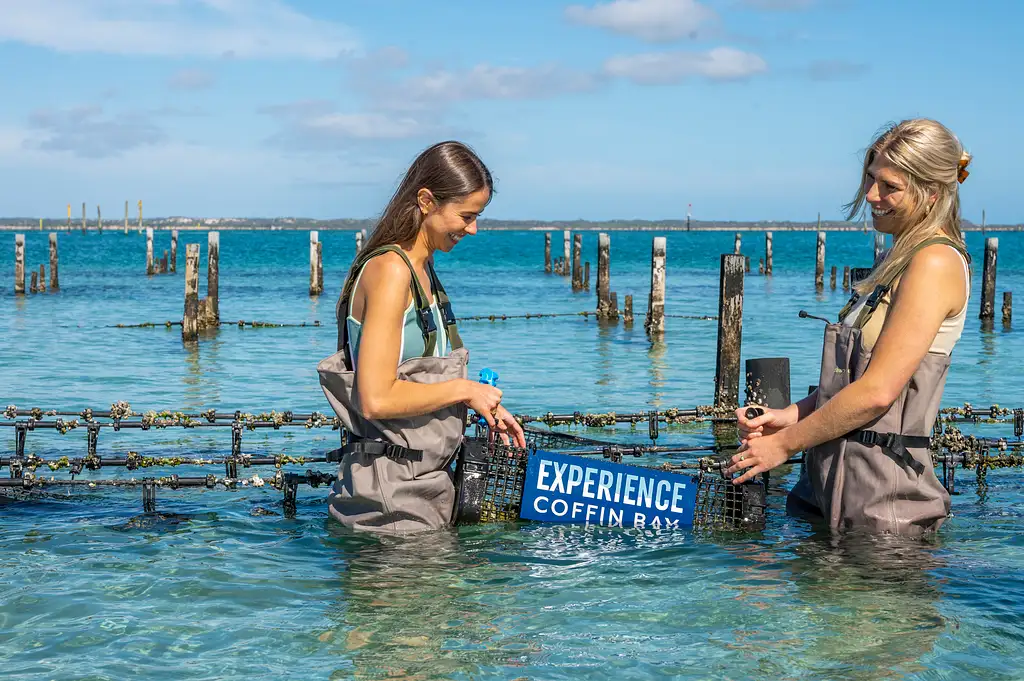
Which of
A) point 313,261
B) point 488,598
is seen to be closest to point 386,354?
point 488,598

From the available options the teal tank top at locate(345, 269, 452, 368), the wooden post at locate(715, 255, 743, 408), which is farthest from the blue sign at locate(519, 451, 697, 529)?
the wooden post at locate(715, 255, 743, 408)

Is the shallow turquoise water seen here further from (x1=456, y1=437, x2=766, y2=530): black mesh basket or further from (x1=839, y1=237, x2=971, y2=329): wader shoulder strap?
(x1=839, y1=237, x2=971, y2=329): wader shoulder strap

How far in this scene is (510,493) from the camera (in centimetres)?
504

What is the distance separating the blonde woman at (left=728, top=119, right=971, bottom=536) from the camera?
3977 mm

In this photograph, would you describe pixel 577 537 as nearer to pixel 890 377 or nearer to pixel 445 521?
pixel 445 521

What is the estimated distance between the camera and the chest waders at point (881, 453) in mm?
4180

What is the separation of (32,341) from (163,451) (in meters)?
13.4

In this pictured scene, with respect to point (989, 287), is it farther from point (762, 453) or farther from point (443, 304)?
point (443, 304)

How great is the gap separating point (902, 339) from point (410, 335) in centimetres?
186

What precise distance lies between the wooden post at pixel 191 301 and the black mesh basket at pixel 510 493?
58.1 ft

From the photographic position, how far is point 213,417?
26.6 ft

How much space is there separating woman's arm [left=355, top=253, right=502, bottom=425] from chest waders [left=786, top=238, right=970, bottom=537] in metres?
1.49

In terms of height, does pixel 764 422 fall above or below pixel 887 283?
below

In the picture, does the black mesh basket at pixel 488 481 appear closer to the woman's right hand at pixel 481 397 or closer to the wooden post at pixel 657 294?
the woman's right hand at pixel 481 397
